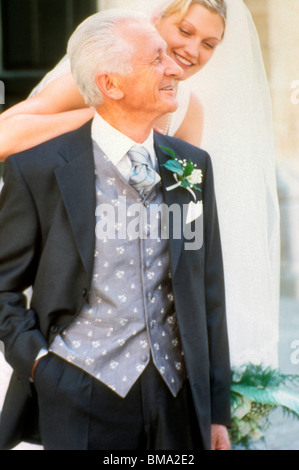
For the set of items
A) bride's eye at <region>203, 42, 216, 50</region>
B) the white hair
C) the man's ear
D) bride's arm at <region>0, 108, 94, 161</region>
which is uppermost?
bride's eye at <region>203, 42, 216, 50</region>

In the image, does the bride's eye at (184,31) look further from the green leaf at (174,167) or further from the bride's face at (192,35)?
the green leaf at (174,167)

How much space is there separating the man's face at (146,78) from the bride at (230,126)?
35 centimetres

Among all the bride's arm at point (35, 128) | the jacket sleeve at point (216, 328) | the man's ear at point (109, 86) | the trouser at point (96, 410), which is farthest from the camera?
the bride's arm at point (35, 128)

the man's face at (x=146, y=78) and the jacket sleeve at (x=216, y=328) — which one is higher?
the man's face at (x=146, y=78)

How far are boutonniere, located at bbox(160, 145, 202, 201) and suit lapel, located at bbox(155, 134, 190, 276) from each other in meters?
0.01

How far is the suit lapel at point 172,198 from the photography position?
86.1 inches

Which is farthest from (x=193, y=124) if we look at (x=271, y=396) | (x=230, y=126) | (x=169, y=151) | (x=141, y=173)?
(x=271, y=396)

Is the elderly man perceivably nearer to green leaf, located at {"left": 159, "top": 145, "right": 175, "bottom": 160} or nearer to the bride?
green leaf, located at {"left": 159, "top": 145, "right": 175, "bottom": 160}

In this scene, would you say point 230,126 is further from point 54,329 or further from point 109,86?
point 54,329

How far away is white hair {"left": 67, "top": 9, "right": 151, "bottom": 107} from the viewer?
7.24 ft

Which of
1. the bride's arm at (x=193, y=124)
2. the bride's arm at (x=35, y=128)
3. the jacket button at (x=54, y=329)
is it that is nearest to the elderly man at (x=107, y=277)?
the jacket button at (x=54, y=329)

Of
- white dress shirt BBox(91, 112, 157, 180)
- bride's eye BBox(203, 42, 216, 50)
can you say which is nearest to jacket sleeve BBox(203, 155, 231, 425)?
white dress shirt BBox(91, 112, 157, 180)

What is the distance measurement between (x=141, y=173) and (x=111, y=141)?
16 centimetres

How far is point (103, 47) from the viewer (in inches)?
87.1
